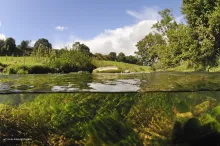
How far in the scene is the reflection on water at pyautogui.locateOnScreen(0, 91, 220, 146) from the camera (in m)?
5.70

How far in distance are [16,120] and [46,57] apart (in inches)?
958

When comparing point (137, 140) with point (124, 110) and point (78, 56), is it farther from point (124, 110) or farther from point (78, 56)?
point (78, 56)

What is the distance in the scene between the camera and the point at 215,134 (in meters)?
5.75

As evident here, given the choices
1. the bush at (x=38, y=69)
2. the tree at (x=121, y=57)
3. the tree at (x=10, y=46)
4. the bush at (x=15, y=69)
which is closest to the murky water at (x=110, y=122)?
the bush at (x=15, y=69)

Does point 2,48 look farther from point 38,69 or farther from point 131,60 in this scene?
point 131,60

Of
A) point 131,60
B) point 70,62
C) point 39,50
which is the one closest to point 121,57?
point 131,60

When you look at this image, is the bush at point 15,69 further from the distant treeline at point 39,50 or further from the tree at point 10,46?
the tree at point 10,46

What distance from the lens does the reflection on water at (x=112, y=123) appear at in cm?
570

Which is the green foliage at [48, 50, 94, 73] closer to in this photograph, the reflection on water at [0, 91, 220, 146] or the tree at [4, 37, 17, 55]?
the reflection on water at [0, 91, 220, 146]

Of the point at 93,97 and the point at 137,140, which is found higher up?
the point at 93,97

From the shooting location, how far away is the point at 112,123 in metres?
5.88

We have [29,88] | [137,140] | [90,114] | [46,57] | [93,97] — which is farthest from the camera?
[46,57]

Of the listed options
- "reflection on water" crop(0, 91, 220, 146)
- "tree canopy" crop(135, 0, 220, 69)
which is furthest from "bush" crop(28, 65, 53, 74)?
"reflection on water" crop(0, 91, 220, 146)

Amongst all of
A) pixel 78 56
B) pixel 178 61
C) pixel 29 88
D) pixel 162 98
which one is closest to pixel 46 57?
pixel 78 56
